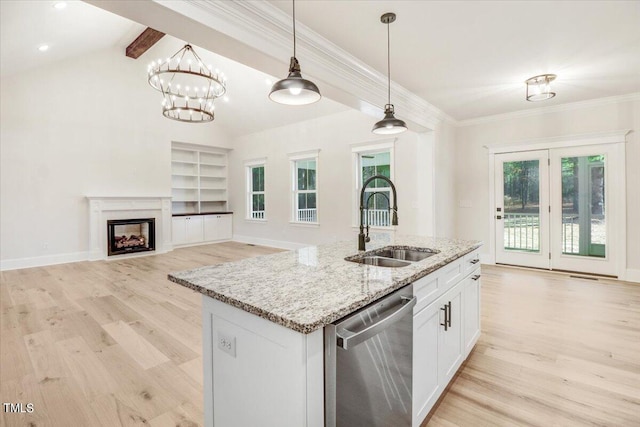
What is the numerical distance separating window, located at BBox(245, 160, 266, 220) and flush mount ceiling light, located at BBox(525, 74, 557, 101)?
6185mm

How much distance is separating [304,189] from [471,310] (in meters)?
5.60

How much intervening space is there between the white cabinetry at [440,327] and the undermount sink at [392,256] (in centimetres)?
27

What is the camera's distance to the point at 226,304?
1.26 metres

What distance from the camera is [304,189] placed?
299 inches

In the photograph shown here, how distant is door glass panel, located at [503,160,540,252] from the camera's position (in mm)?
5293

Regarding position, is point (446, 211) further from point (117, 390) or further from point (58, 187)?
point (58, 187)

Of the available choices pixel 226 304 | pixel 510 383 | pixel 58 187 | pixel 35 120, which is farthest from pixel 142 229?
pixel 510 383

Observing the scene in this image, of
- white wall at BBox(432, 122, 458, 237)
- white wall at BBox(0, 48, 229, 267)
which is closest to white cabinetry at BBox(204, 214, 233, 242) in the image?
white wall at BBox(0, 48, 229, 267)

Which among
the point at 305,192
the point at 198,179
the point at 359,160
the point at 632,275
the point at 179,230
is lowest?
the point at 632,275

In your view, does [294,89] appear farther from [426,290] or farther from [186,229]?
[186,229]

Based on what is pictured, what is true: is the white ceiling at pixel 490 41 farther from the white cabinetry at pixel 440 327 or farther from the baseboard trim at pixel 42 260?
the baseboard trim at pixel 42 260

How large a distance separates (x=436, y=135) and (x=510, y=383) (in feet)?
13.4

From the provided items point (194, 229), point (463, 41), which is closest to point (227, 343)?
point (463, 41)

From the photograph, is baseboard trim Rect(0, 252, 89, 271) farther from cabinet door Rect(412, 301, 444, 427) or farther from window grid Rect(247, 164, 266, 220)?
cabinet door Rect(412, 301, 444, 427)
